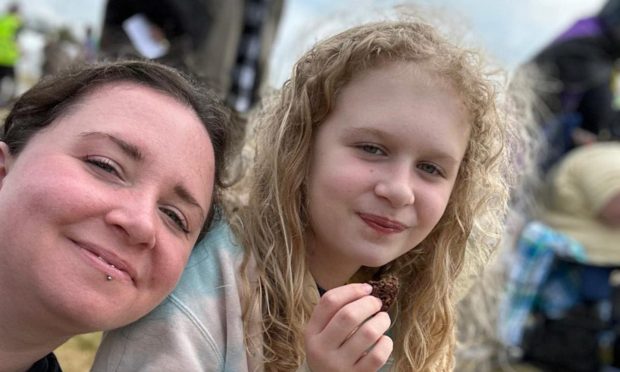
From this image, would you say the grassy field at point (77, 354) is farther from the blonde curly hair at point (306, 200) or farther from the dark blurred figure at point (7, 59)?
the dark blurred figure at point (7, 59)

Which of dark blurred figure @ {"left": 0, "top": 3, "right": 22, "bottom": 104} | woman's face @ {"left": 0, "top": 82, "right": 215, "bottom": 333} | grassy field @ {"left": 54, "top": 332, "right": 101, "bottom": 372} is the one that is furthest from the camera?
dark blurred figure @ {"left": 0, "top": 3, "right": 22, "bottom": 104}

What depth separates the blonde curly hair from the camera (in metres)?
1.41

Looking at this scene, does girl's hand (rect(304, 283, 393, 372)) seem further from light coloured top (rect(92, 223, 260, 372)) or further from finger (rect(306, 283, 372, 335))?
light coloured top (rect(92, 223, 260, 372))

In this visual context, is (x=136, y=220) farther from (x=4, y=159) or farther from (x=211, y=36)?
(x=211, y=36)

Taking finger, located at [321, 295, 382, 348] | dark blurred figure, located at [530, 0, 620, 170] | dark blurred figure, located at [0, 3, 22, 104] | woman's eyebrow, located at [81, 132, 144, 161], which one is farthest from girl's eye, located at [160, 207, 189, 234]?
dark blurred figure, located at [0, 3, 22, 104]

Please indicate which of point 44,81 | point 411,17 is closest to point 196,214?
point 44,81

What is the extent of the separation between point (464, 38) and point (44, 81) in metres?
1.07

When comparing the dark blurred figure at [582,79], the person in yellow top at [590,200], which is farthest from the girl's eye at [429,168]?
the dark blurred figure at [582,79]

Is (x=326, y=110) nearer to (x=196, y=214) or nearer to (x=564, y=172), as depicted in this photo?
(x=196, y=214)

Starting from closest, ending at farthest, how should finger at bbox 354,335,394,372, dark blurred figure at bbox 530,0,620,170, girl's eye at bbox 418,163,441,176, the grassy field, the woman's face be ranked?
the woman's face → finger at bbox 354,335,394,372 → girl's eye at bbox 418,163,441,176 → the grassy field → dark blurred figure at bbox 530,0,620,170

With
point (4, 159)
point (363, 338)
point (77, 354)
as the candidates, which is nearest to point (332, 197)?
point (363, 338)

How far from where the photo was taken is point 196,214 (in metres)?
1.29

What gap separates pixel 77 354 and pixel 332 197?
138 cm

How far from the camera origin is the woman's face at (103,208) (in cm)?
107
